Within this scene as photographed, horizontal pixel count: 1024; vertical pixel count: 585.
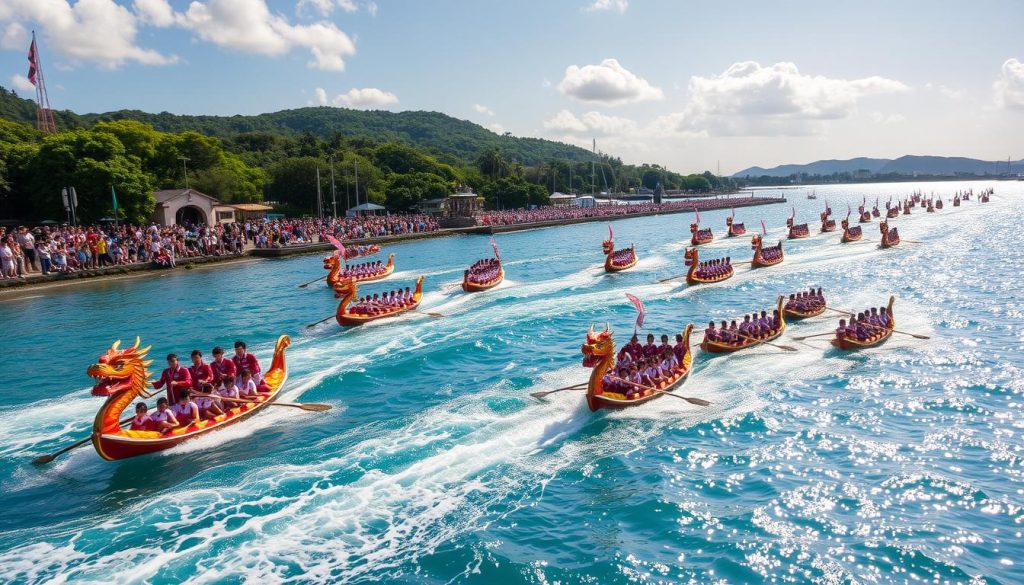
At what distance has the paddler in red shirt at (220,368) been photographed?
1689 centimetres

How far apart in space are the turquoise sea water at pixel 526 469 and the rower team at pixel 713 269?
9.16m

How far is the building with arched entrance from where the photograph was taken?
50750 mm

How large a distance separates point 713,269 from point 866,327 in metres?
14.1

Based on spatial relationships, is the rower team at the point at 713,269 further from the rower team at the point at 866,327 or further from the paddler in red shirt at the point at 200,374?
the paddler in red shirt at the point at 200,374

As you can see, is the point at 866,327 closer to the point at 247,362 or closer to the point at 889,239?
the point at 247,362

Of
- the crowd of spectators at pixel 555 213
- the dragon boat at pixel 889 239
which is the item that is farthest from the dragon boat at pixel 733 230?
the dragon boat at pixel 889 239

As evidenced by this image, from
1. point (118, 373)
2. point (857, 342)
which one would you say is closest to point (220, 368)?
point (118, 373)

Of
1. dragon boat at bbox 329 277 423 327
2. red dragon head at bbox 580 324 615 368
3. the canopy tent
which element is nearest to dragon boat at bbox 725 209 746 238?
the canopy tent

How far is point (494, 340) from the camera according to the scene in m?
24.6

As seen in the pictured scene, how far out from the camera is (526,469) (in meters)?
13.8

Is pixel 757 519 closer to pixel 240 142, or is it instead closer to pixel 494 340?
pixel 494 340

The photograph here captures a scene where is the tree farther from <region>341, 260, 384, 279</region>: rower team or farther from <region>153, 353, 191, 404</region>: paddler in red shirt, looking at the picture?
<region>153, 353, 191, 404</region>: paddler in red shirt

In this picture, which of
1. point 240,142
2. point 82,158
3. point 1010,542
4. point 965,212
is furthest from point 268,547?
point 240,142

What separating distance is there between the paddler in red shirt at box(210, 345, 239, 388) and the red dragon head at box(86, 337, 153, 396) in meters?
2.33
